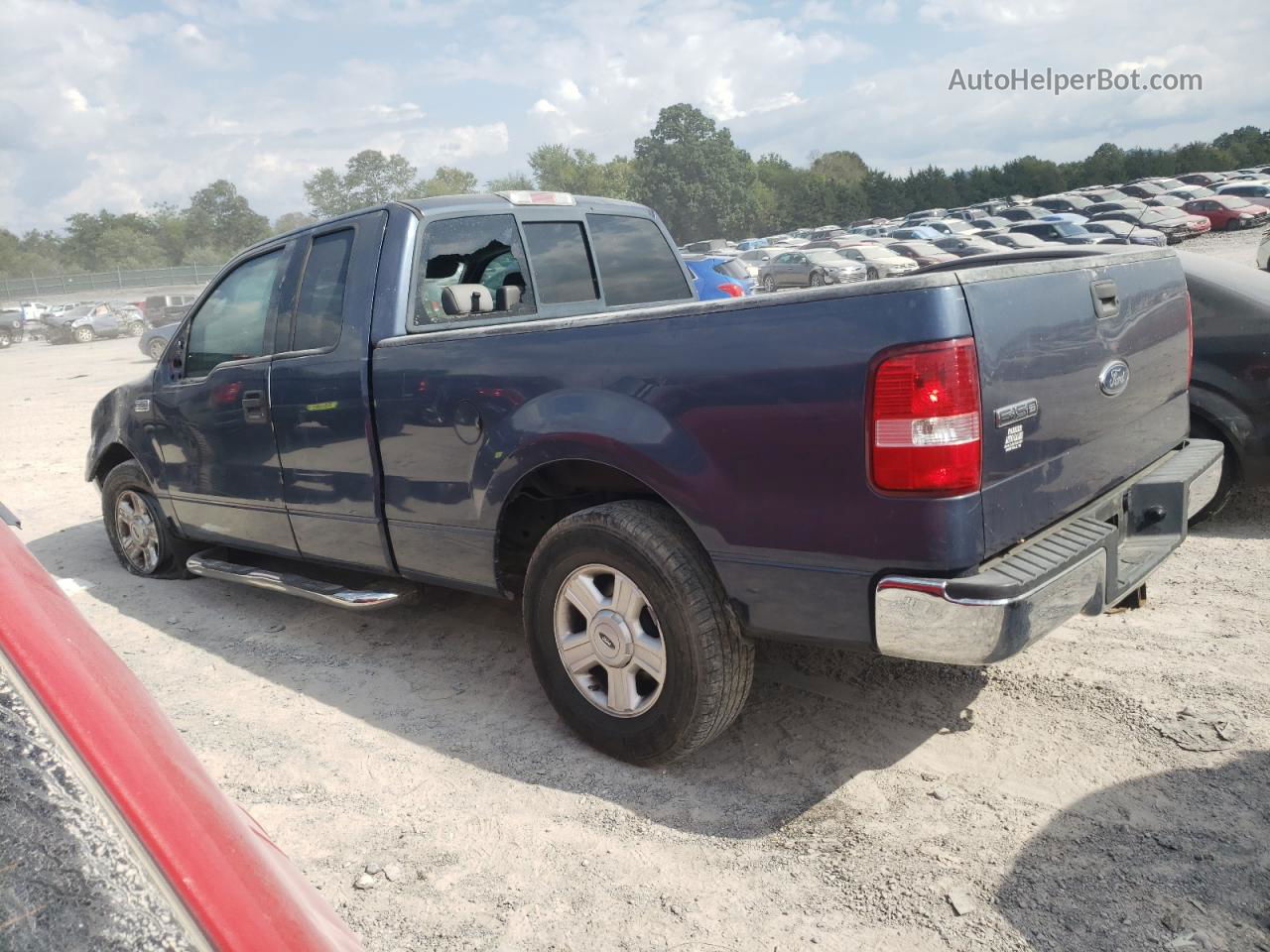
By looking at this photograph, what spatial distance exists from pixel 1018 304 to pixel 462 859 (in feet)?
7.39

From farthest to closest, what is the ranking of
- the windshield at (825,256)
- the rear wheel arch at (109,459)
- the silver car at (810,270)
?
the windshield at (825,256) < the silver car at (810,270) < the rear wheel arch at (109,459)

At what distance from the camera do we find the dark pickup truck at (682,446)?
254 centimetres

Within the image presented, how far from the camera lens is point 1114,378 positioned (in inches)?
124

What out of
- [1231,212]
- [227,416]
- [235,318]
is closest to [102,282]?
[1231,212]

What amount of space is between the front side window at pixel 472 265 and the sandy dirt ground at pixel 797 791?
1.56 m

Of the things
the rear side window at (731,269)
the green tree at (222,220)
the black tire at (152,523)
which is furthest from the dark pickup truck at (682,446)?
the green tree at (222,220)

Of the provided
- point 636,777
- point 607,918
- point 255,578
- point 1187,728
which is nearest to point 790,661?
point 636,777

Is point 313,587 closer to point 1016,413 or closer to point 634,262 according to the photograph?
point 634,262

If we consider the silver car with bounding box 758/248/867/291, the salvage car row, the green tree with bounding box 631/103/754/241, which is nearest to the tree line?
the green tree with bounding box 631/103/754/241

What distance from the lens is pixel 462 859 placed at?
112 inches

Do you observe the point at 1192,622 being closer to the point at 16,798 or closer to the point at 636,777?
the point at 636,777

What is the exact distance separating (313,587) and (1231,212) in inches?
1772

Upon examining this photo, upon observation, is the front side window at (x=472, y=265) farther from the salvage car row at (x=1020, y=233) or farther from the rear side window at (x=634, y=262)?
the salvage car row at (x=1020, y=233)

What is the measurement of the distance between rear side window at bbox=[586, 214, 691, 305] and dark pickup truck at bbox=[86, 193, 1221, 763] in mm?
43
